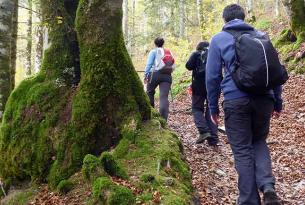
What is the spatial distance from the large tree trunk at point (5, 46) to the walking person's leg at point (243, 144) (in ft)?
15.0

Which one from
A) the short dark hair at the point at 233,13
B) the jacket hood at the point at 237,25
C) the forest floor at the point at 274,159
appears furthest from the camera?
the forest floor at the point at 274,159

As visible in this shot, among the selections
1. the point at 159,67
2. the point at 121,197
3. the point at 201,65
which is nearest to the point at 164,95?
the point at 159,67

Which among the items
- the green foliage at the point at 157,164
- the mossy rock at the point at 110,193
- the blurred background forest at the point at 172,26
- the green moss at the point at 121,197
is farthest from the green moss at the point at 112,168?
the blurred background forest at the point at 172,26

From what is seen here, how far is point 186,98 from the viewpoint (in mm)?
17266

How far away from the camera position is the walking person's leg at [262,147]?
463 cm

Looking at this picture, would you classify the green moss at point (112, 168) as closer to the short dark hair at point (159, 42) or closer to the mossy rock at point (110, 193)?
the mossy rock at point (110, 193)

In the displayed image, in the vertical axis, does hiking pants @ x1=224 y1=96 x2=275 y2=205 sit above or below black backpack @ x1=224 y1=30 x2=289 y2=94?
below

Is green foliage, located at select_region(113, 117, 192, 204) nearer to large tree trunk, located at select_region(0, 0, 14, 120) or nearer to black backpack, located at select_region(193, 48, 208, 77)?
black backpack, located at select_region(193, 48, 208, 77)

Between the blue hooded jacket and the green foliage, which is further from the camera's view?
the blue hooded jacket

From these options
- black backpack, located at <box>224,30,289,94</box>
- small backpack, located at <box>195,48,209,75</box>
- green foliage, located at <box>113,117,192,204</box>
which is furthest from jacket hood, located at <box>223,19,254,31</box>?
small backpack, located at <box>195,48,209,75</box>

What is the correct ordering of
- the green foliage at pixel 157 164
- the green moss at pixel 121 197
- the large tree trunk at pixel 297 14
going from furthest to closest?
1. the large tree trunk at pixel 297 14
2. the green foliage at pixel 157 164
3. the green moss at pixel 121 197

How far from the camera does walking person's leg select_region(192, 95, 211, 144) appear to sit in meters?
8.65

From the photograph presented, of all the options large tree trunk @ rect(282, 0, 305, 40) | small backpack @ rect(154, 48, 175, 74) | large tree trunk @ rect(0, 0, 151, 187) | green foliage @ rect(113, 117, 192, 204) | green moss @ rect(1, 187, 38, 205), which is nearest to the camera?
green foliage @ rect(113, 117, 192, 204)

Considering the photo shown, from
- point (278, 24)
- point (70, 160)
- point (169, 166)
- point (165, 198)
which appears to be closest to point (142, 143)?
point (169, 166)
